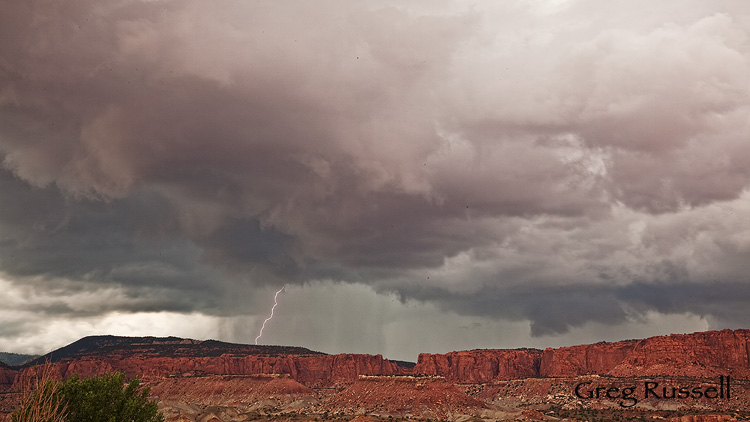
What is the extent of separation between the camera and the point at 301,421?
520 ft

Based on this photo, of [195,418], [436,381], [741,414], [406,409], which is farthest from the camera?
[436,381]

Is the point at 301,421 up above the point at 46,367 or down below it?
below

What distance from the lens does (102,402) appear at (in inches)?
2083

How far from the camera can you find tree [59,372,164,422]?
51.9 m

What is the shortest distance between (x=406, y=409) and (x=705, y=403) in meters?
79.7

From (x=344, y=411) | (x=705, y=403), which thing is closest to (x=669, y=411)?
(x=705, y=403)

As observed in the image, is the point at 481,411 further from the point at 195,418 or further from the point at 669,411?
the point at 195,418

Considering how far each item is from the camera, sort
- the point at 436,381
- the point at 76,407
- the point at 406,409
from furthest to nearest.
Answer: the point at 436,381 < the point at 406,409 < the point at 76,407

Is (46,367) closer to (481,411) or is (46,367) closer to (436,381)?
(481,411)

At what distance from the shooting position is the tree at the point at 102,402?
51906 millimetres

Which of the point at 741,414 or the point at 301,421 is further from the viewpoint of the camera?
the point at 301,421

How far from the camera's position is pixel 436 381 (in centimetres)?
19912

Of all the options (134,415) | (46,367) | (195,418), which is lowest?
(195,418)

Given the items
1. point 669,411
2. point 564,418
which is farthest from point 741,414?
point 564,418
